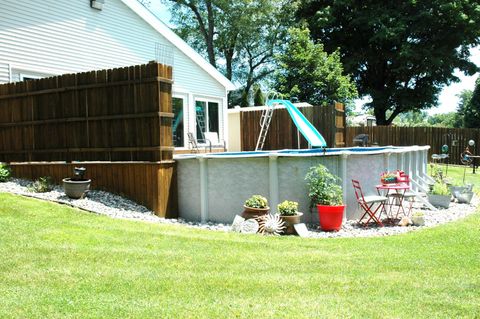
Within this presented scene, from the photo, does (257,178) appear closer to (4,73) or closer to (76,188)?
(76,188)

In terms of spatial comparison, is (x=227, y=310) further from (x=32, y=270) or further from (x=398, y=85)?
(x=398, y=85)

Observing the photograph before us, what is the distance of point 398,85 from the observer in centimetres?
3098

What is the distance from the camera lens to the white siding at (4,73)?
10.4m

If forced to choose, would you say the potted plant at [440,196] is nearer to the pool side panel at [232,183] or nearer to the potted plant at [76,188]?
the pool side panel at [232,183]

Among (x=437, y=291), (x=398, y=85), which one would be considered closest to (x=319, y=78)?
(x=398, y=85)

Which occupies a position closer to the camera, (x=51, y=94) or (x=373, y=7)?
(x=51, y=94)

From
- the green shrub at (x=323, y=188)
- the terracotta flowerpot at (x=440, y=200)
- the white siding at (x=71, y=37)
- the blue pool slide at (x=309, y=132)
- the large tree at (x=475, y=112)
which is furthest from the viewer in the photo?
the large tree at (x=475, y=112)

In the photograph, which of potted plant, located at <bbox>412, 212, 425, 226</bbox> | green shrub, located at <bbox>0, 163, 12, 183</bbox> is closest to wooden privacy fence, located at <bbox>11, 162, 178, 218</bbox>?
green shrub, located at <bbox>0, 163, 12, 183</bbox>

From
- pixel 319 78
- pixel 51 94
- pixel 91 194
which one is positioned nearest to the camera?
pixel 91 194

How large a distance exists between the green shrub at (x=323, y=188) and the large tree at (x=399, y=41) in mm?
21631

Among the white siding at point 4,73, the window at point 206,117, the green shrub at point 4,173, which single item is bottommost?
the green shrub at point 4,173

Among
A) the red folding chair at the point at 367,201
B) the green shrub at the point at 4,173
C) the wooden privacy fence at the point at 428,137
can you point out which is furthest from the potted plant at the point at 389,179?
the wooden privacy fence at the point at 428,137

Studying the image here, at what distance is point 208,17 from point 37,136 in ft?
83.6

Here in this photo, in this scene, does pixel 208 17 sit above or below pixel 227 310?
above
